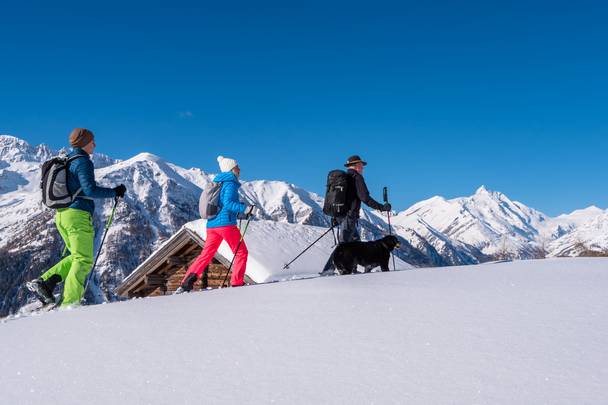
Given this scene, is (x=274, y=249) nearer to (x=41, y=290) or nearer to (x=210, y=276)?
(x=210, y=276)

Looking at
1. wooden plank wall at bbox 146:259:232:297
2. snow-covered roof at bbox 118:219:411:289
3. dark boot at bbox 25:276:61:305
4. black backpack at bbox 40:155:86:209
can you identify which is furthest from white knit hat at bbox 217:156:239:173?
wooden plank wall at bbox 146:259:232:297

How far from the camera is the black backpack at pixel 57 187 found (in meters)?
6.51

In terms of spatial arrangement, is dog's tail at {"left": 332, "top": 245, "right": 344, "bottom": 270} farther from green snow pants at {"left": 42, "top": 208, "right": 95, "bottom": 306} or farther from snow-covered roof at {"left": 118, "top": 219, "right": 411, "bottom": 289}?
green snow pants at {"left": 42, "top": 208, "right": 95, "bottom": 306}

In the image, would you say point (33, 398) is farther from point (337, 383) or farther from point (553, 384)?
point (553, 384)

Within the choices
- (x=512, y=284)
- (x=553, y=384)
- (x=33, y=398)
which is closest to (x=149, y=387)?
(x=33, y=398)

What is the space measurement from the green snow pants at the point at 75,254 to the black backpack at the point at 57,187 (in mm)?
155

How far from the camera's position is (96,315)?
5.26 metres

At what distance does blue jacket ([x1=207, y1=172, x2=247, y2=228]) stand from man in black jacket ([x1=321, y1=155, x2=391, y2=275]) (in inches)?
79.2

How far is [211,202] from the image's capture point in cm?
795

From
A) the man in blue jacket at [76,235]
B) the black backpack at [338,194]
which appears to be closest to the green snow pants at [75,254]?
the man in blue jacket at [76,235]

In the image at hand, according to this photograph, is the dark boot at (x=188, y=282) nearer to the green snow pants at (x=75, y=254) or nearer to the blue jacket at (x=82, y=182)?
the green snow pants at (x=75, y=254)

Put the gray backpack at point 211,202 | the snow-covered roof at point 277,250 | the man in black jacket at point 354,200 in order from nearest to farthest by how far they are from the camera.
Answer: the gray backpack at point 211,202 < the man in black jacket at point 354,200 < the snow-covered roof at point 277,250

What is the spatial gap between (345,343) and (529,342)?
1193mm

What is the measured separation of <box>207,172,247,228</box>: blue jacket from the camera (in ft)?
25.7
